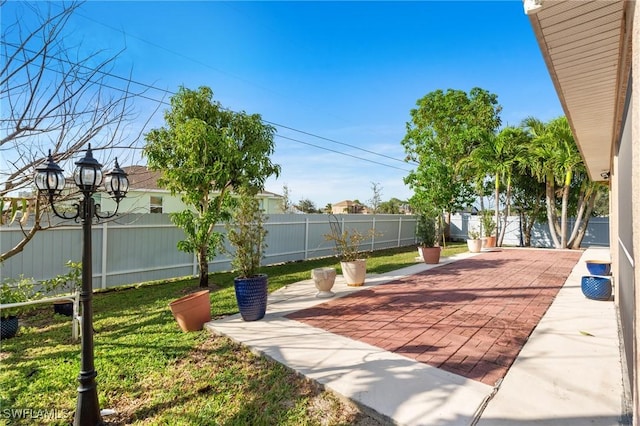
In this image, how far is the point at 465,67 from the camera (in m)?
13.0

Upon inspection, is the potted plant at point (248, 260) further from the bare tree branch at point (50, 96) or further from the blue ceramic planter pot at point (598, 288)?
the blue ceramic planter pot at point (598, 288)

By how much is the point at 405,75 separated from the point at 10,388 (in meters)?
13.9

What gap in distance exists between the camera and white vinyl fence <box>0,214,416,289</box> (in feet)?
20.2

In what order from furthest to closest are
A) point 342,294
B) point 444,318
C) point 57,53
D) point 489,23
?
point 489,23, point 342,294, point 444,318, point 57,53

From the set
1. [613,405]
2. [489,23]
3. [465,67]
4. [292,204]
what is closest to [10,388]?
[613,405]

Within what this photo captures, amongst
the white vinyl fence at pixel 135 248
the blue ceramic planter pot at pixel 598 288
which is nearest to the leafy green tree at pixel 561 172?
the white vinyl fence at pixel 135 248

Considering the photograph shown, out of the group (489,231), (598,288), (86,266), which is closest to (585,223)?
(489,231)

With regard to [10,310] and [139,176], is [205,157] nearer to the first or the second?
[10,310]

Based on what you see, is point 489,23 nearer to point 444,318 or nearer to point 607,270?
point 607,270

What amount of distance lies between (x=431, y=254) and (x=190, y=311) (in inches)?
297

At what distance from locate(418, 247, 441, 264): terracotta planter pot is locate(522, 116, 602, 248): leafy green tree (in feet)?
24.8

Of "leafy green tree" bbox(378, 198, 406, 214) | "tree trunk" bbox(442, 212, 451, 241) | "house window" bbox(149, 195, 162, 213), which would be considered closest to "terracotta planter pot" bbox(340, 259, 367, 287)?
"house window" bbox(149, 195, 162, 213)

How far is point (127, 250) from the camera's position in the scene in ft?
24.7

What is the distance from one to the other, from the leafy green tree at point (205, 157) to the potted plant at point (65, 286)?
1.81m
